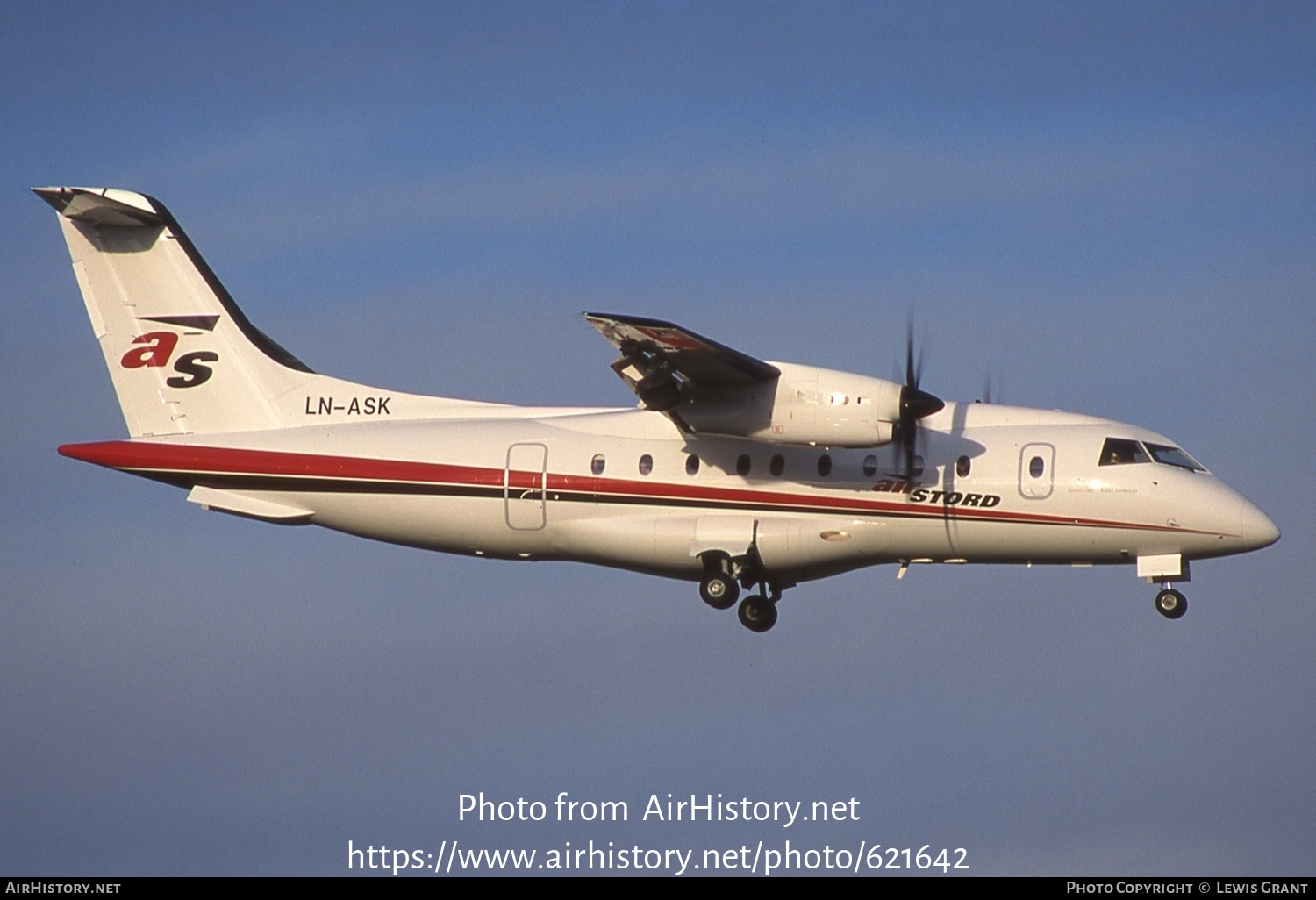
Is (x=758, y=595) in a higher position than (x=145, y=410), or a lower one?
lower

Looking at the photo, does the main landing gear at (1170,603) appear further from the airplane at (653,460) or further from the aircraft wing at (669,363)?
the aircraft wing at (669,363)

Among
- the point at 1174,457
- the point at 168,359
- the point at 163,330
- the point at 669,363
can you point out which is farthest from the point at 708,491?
the point at 163,330

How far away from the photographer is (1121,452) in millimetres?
21938

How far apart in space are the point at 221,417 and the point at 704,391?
7737mm

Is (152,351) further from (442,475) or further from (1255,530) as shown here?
(1255,530)

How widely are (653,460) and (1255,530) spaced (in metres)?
8.09

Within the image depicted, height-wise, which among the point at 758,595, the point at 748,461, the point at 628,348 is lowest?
the point at 758,595

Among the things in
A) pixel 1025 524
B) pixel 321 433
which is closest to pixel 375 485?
pixel 321 433

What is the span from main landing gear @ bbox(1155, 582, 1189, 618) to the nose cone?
108 cm

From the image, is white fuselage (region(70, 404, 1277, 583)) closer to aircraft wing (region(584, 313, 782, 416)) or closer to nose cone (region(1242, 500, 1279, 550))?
nose cone (region(1242, 500, 1279, 550))

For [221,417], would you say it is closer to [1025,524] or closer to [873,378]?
[873,378]

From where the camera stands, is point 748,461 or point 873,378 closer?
point 873,378

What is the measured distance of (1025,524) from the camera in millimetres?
21859

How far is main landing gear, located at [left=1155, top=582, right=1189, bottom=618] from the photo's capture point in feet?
72.0
